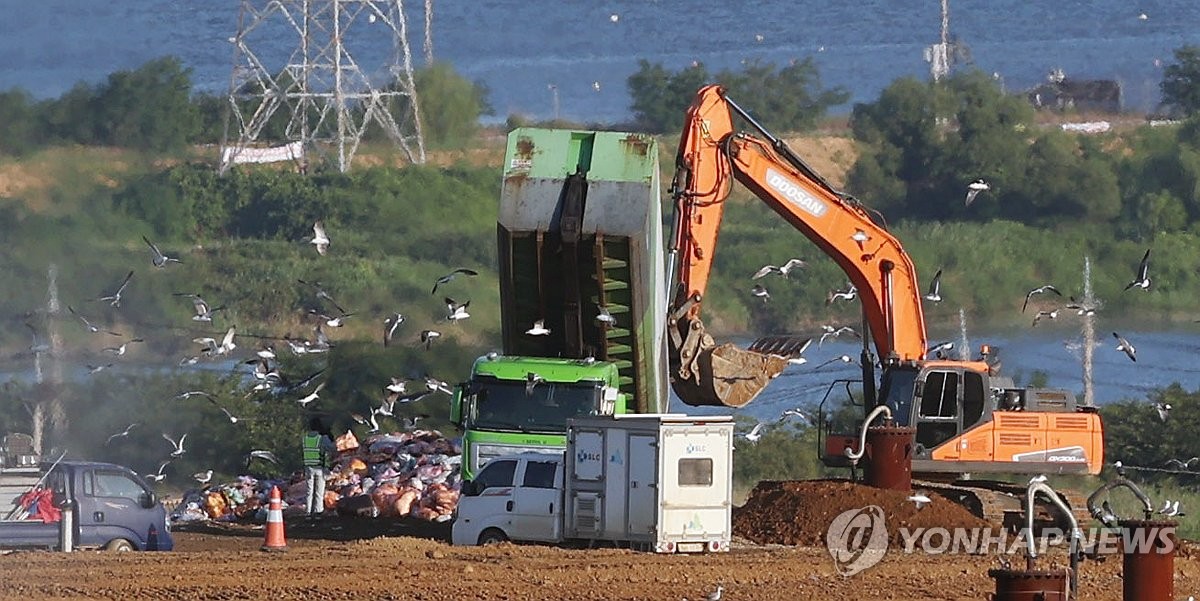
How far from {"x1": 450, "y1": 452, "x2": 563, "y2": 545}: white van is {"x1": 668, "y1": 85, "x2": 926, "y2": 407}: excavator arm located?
355cm

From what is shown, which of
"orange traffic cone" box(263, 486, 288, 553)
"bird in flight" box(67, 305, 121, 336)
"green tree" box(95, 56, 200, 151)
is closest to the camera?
"orange traffic cone" box(263, 486, 288, 553)

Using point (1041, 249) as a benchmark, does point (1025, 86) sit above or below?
above

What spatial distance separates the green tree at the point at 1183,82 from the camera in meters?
67.1

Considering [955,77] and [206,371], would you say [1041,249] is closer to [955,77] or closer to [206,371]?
[955,77]

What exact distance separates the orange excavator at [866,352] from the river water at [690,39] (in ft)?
86.4

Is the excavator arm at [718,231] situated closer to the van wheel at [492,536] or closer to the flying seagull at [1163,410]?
the van wheel at [492,536]

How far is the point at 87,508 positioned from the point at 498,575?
6110 mm

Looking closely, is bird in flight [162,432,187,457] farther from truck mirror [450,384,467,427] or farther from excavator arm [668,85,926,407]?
excavator arm [668,85,926,407]

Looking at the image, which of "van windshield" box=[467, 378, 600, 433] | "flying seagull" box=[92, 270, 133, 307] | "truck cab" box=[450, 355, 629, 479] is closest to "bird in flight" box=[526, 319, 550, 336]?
Result: "truck cab" box=[450, 355, 629, 479]

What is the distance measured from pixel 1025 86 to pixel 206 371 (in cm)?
3154

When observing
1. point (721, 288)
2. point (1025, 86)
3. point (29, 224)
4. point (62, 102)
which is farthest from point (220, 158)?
point (1025, 86)

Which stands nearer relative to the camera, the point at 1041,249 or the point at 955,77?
the point at 1041,249

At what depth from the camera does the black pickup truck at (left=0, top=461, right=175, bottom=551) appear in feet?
83.5

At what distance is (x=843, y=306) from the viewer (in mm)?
54500
